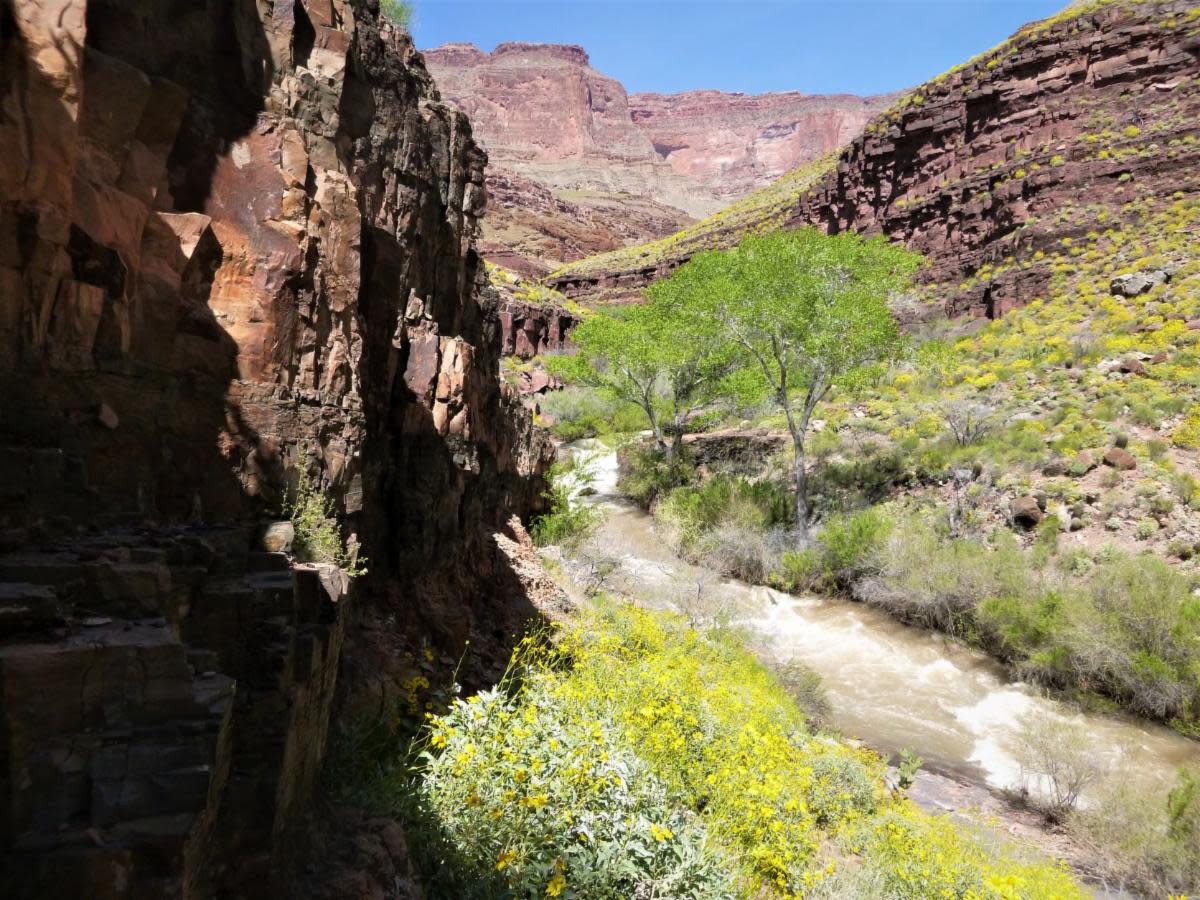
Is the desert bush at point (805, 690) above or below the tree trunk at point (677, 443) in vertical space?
below

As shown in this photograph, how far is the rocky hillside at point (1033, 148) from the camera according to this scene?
27719 mm

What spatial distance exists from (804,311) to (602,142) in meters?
139

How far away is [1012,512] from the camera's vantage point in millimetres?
13273

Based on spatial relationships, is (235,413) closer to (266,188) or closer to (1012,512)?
(266,188)

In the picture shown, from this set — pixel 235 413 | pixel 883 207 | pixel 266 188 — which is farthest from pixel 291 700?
pixel 883 207

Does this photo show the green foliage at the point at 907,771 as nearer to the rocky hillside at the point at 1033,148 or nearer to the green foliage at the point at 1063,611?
the green foliage at the point at 1063,611

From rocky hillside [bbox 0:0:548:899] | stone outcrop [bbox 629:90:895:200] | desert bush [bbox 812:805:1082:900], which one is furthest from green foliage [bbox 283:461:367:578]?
stone outcrop [bbox 629:90:895:200]

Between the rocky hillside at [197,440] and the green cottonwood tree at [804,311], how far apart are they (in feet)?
39.9

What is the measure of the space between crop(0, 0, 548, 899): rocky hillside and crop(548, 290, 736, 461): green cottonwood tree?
1513cm

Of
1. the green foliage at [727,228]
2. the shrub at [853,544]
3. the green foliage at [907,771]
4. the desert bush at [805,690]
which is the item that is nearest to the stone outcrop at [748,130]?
the green foliage at [727,228]

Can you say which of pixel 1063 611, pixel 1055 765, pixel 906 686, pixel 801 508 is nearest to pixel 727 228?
pixel 801 508

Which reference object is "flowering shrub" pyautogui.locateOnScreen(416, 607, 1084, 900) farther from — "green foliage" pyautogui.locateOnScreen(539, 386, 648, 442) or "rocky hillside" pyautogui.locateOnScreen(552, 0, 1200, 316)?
"rocky hillside" pyautogui.locateOnScreen(552, 0, 1200, 316)

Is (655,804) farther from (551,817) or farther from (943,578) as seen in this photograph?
(943,578)

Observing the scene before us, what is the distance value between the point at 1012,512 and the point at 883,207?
104 feet
